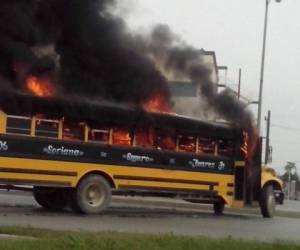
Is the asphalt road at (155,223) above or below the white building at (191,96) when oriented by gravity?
below

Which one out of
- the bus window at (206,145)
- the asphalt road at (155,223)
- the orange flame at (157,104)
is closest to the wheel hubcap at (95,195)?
the asphalt road at (155,223)

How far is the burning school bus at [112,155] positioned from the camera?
1577 centimetres

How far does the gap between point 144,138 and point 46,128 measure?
111 inches

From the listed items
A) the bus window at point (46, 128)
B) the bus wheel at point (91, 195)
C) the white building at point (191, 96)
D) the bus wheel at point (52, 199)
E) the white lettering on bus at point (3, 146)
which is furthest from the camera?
the white building at point (191, 96)

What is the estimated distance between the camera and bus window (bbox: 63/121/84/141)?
1650cm

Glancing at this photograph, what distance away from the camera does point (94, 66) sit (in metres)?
16.4

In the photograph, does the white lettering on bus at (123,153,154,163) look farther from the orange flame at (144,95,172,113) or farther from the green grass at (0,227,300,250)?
the green grass at (0,227,300,250)

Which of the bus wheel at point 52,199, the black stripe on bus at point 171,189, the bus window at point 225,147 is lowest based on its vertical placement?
the bus wheel at point 52,199

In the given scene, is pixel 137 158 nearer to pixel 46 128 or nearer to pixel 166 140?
pixel 166 140

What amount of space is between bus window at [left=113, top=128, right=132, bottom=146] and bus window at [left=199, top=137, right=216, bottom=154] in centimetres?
246

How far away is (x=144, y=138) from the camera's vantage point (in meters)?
17.9

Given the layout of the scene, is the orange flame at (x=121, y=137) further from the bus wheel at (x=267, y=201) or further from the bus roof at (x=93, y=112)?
the bus wheel at (x=267, y=201)

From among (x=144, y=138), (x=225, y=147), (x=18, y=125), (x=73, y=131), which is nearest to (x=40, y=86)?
(x=18, y=125)

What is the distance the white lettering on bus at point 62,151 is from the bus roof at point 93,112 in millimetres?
742
